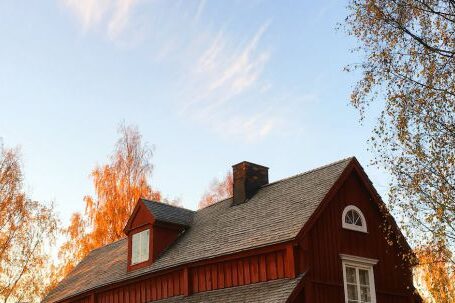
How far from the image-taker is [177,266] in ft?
67.5

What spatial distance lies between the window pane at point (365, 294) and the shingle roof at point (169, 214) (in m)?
8.67

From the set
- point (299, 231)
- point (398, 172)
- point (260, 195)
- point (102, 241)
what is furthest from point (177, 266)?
point (102, 241)

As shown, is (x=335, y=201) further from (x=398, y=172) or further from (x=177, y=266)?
(x=177, y=266)

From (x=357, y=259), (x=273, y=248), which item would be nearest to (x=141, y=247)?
(x=273, y=248)

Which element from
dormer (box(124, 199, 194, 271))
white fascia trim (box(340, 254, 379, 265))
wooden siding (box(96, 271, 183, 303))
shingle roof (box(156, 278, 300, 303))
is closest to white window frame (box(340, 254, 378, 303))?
white fascia trim (box(340, 254, 379, 265))

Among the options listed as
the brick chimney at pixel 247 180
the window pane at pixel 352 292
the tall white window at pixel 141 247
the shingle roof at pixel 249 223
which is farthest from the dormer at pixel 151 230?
the window pane at pixel 352 292

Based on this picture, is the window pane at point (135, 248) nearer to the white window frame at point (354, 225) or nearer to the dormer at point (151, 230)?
the dormer at point (151, 230)

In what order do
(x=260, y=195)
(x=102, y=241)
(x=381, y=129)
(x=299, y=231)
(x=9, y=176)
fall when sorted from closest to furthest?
(x=381, y=129)
(x=299, y=231)
(x=260, y=195)
(x=9, y=176)
(x=102, y=241)

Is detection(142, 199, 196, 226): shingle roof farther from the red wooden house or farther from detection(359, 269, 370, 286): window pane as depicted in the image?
detection(359, 269, 370, 286): window pane

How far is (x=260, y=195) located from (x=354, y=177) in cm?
395

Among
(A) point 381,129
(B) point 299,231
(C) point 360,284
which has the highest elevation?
(A) point 381,129

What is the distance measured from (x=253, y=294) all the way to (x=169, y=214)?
8.43 metres

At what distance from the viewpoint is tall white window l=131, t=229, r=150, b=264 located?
23.5 meters

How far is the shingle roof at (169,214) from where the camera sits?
2390 centimetres
